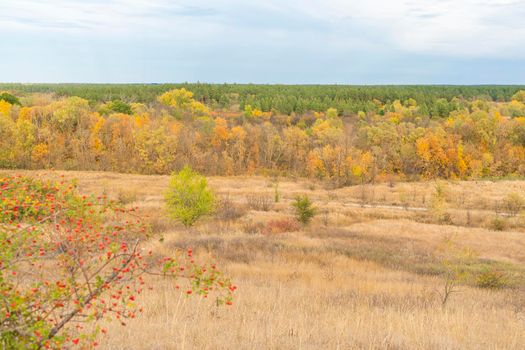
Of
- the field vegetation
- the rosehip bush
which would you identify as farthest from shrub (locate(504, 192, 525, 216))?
the rosehip bush

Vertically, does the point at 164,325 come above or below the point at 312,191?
above

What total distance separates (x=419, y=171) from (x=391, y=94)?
251 ft

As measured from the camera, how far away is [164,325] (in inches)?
315

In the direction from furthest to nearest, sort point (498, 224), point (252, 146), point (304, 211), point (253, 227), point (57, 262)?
1. point (252, 146)
2. point (498, 224)
3. point (304, 211)
4. point (253, 227)
5. point (57, 262)

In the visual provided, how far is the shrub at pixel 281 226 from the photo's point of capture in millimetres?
34369

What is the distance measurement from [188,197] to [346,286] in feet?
60.5

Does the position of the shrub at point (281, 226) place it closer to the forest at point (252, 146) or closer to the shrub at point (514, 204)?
the shrub at point (514, 204)

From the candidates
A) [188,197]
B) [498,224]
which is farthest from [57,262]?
[498,224]

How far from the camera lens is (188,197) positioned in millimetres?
31938

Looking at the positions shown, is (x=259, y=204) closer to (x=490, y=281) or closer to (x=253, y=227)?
(x=253, y=227)

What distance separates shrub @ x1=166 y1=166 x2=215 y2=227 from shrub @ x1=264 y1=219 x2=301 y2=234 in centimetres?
477

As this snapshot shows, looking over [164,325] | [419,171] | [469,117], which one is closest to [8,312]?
[164,325]

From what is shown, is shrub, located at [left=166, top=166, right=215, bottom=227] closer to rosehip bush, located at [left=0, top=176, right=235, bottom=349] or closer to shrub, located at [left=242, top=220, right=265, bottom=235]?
shrub, located at [left=242, top=220, right=265, bottom=235]

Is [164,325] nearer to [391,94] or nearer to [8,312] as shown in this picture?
[8,312]
